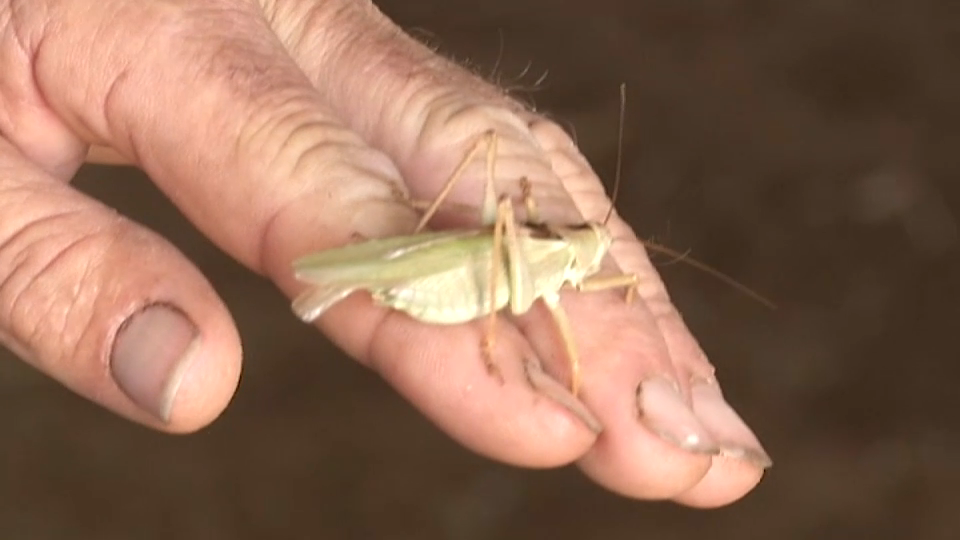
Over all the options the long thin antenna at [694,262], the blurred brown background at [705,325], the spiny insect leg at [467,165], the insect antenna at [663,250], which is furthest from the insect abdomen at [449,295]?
the blurred brown background at [705,325]

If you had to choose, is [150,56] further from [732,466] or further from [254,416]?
[254,416]

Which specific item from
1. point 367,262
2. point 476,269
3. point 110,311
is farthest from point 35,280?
point 476,269

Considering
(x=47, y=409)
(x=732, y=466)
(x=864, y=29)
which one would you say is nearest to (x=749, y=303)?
(x=864, y=29)

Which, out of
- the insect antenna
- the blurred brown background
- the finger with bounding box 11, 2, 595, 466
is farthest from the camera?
the blurred brown background

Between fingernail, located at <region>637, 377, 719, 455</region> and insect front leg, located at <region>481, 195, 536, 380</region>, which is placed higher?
insect front leg, located at <region>481, 195, 536, 380</region>

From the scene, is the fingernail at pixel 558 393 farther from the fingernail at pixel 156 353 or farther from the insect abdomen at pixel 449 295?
the fingernail at pixel 156 353

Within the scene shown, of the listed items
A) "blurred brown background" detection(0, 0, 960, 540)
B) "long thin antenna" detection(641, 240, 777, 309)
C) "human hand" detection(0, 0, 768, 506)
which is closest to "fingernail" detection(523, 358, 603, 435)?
"human hand" detection(0, 0, 768, 506)

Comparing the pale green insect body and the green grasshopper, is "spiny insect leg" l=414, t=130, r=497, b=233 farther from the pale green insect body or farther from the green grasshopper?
the pale green insect body
